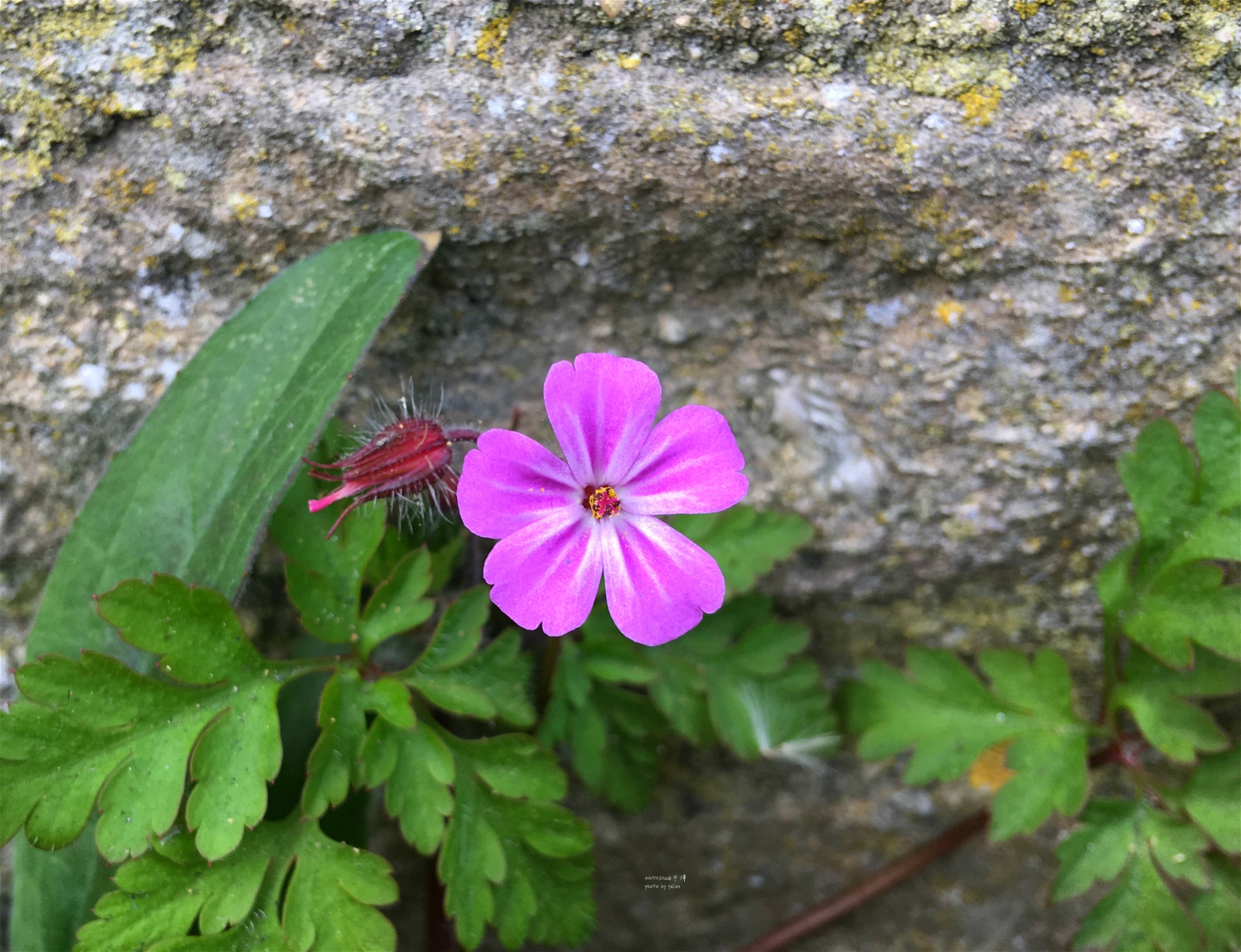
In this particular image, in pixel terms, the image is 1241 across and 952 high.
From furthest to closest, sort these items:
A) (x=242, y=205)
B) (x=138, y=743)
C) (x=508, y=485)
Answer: (x=242, y=205), (x=138, y=743), (x=508, y=485)

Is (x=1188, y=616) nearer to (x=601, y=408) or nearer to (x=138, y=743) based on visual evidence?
(x=601, y=408)

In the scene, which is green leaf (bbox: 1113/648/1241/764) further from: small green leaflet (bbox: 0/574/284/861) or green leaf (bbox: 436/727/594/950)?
small green leaflet (bbox: 0/574/284/861)

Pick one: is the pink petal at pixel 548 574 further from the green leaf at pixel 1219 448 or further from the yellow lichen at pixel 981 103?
the green leaf at pixel 1219 448

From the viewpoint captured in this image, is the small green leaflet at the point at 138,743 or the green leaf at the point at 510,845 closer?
the small green leaflet at the point at 138,743

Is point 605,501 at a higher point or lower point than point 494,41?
lower

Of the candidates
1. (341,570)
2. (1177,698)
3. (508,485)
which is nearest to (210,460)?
(341,570)

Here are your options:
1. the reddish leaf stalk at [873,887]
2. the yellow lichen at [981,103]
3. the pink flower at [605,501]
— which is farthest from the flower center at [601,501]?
the reddish leaf stalk at [873,887]
